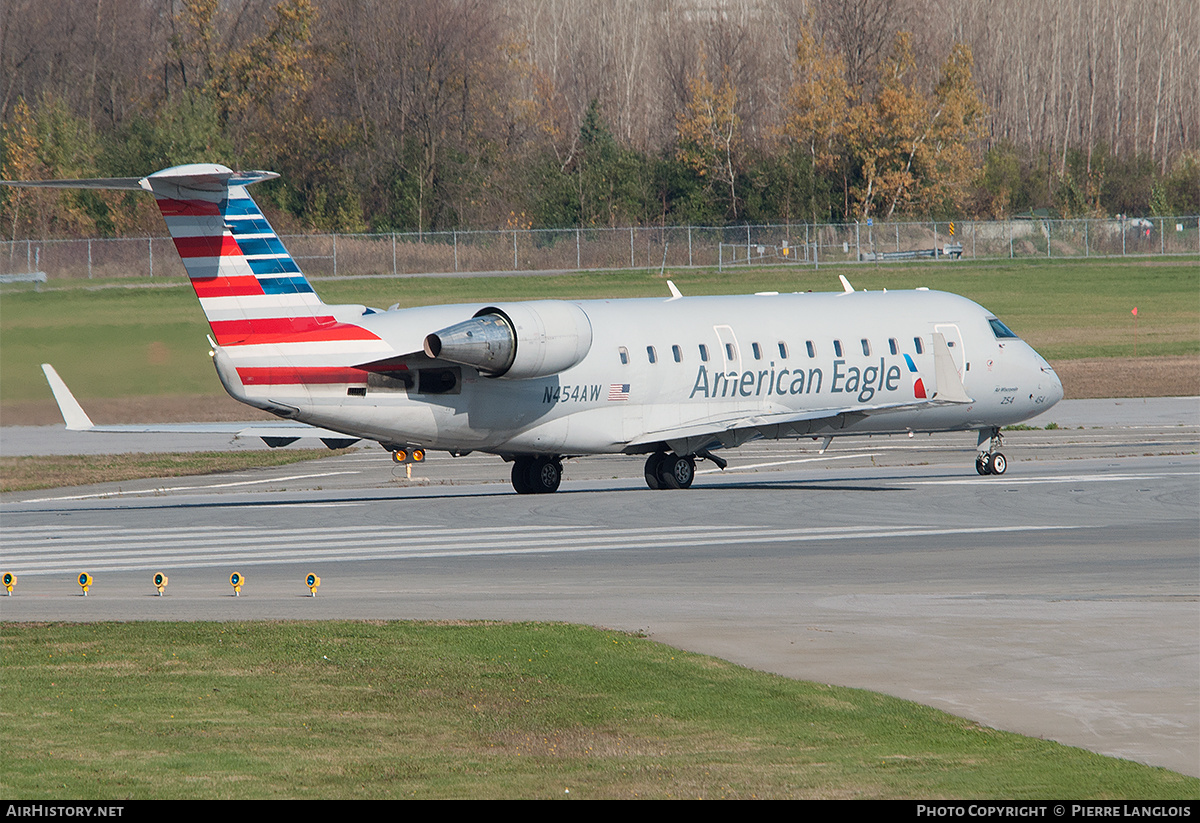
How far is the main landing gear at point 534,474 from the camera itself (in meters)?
29.6

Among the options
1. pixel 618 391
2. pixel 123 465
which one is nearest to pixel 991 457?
pixel 618 391

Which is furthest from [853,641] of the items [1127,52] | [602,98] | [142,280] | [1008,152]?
[1127,52]

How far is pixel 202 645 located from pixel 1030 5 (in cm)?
13278

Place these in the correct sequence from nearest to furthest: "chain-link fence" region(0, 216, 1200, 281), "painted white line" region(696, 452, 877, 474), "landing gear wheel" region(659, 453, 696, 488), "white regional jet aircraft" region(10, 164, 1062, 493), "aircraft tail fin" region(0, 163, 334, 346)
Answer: "aircraft tail fin" region(0, 163, 334, 346) → "white regional jet aircraft" region(10, 164, 1062, 493) → "landing gear wheel" region(659, 453, 696, 488) → "painted white line" region(696, 452, 877, 474) → "chain-link fence" region(0, 216, 1200, 281)

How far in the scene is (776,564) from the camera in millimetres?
20031

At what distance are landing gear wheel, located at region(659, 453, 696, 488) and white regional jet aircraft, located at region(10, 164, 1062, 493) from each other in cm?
3

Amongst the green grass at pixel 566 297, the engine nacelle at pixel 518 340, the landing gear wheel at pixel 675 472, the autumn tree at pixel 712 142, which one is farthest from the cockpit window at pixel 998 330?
the autumn tree at pixel 712 142

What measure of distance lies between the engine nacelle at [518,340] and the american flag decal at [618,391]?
3.21 feet

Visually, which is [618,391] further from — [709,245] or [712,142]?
[712,142]

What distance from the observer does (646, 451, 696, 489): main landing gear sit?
97.8ft

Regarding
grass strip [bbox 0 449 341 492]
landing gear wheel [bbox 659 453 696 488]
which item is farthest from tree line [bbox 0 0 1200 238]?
landing gear wheel [bbox 659 453 696 488]

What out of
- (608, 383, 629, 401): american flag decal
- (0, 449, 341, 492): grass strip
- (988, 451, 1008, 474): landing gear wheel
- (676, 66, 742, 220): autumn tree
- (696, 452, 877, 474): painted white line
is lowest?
(0, 449, 341, 492): grass strip

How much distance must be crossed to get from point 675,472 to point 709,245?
56031mm

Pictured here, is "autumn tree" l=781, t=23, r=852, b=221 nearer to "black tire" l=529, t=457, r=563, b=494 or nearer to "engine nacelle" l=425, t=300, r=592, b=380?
"black tire" l=529, t=457, r=563, b=494
